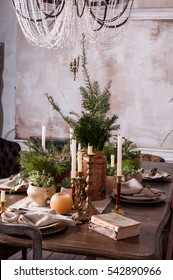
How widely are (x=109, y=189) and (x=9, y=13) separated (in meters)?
3.44

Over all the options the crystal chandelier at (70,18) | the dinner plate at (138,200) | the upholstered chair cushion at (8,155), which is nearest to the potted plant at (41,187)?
the dinner plate at (138,200)

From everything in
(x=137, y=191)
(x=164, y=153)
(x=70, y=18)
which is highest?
(x=70, y=18)

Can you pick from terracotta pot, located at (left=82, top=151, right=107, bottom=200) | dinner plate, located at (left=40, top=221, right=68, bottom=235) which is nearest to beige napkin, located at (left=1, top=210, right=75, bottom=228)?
dinner plate, located at (left=40, top=221, right=68, bottom=235)

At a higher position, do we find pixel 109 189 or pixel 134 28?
pixel 134 28

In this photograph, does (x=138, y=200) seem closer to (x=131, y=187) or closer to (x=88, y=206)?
(x=131, y=187)

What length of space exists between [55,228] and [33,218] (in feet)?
0.32

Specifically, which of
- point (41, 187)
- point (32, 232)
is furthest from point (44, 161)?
point (32, 232)

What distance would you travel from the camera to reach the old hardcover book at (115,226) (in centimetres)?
181

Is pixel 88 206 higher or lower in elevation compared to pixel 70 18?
lower

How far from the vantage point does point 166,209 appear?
2.30 metres

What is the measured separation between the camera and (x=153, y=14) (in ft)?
16.0

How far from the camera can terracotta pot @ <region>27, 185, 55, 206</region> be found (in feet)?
7.42
